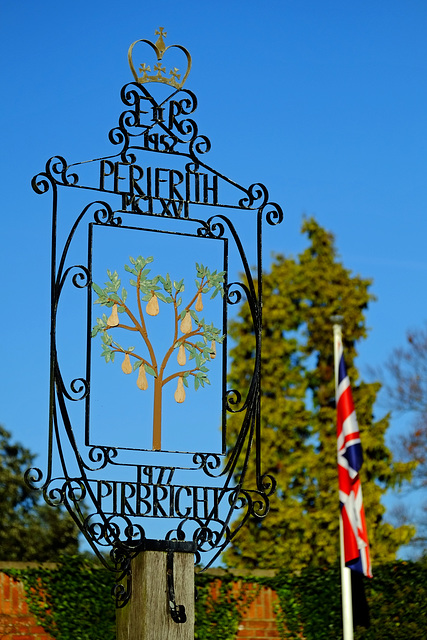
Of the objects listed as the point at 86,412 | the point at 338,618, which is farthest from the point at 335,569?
the point at 86,412

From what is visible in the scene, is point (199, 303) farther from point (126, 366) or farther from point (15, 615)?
point (15, 615)

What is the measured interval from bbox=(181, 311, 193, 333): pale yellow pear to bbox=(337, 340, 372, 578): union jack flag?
16.0 feet

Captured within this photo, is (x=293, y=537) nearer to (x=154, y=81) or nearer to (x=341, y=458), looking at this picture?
(x=341, y=458)

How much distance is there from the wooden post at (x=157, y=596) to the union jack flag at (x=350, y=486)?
4.69 meters

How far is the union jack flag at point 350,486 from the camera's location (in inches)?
347

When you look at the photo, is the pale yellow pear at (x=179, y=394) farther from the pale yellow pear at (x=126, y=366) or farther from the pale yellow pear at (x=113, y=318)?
the pale yellow pear at (x=113, y=318)

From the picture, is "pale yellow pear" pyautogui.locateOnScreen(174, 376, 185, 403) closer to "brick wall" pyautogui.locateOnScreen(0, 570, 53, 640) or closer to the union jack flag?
"brick wall" pyautogui.locateOnScreen(0, 570, 53, 640)

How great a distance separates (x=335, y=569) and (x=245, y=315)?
6.09 metres

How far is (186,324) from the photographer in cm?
449

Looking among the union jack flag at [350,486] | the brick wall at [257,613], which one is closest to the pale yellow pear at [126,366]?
the brick wall at [257,613]

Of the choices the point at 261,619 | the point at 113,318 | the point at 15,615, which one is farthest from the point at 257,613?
the point at 113,318

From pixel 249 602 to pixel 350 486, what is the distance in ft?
4.96

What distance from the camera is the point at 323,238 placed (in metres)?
15.0

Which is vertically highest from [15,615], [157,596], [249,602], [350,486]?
[350,486]
